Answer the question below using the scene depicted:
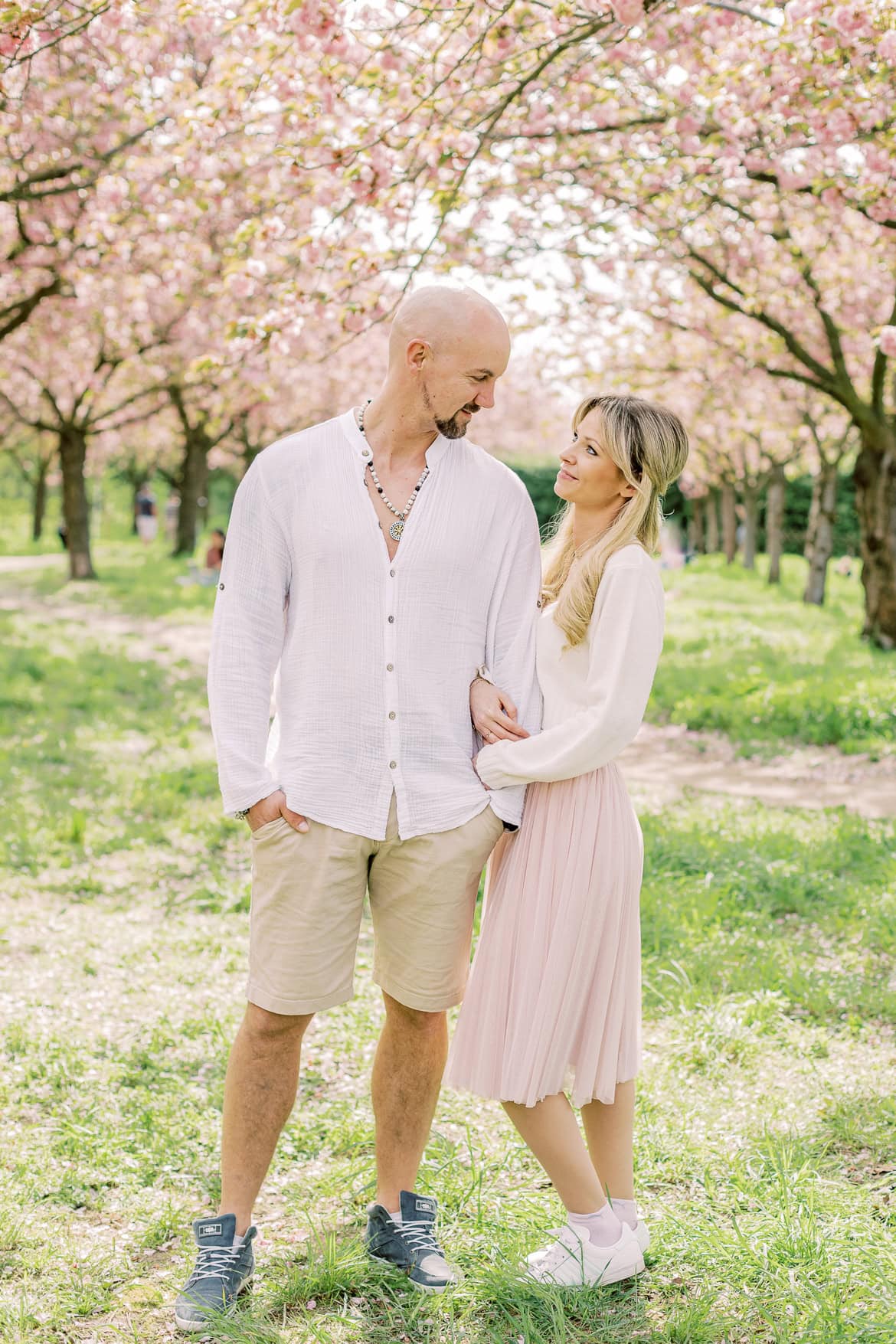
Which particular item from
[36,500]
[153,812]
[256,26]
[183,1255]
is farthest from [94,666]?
[36,500]

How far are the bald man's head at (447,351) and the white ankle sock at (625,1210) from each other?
6.02 feet

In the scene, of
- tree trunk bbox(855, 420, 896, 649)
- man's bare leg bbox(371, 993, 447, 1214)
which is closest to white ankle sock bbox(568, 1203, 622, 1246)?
man's bare leg bbox(371, 993, 447, 1214)

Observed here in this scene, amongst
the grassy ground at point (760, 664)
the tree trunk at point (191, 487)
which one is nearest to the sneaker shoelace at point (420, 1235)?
the grassy ground at point (760, 664)

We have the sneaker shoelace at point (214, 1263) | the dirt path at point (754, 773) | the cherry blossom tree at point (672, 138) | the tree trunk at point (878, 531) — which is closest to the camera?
the sneaker shoelace at point (214, 1263)

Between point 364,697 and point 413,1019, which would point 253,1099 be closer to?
point 413,1019

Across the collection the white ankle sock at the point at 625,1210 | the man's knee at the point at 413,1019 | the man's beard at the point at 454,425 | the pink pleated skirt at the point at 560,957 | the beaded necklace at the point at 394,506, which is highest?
the man's beard at the point at 454,425

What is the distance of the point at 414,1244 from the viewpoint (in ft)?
8.96

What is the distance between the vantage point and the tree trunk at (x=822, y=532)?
58.7 ft

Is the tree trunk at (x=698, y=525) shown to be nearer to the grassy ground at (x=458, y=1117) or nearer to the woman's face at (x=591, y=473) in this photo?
the grassy ground at (x=458, y=1117)

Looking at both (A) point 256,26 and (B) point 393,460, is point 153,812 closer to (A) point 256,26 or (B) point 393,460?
(A) point 256,26

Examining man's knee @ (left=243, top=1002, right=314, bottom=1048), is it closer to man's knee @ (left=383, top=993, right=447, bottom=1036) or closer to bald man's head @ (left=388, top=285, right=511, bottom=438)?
man's knee @ (left=383, top=993, right=447, bottom=1036)

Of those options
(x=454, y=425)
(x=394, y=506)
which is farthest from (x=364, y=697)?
(x=454, y=425)

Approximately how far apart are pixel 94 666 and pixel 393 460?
9.36 meters

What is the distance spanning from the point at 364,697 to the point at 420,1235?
50.0 inches
